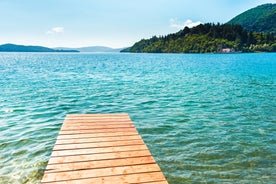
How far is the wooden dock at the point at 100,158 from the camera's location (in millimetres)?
4750

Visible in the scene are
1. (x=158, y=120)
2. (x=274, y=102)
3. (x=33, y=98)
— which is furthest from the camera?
(x=33, y=98)

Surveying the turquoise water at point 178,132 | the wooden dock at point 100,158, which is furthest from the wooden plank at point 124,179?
the turquoise water at point 178,132

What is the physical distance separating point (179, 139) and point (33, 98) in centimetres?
1414

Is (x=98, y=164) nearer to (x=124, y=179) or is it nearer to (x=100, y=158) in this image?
(x=100, y=158)

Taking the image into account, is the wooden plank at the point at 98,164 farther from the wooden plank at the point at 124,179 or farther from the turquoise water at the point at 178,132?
the turquoise water at the point at 178,132

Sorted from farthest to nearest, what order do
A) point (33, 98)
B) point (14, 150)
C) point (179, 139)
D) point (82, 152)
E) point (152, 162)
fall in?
1. point (33, 98)
2. point (179, 139)
3. point (14, 150)
4. point (82, 152)
5. point (152, 162)

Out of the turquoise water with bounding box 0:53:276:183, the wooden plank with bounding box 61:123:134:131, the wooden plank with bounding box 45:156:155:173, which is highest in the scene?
the wooden plank with bounding box 45:156:155:173

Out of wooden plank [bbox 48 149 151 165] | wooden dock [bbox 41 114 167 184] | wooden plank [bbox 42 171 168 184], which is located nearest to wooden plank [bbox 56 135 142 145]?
wooden dock [bbox 41 114 167 184]

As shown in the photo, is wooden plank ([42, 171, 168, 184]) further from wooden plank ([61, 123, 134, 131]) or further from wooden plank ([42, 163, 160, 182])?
wooden plank ([61, 123, 134, 131])

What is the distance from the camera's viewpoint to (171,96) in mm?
20078

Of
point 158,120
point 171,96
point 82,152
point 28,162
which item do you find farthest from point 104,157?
point 171,96

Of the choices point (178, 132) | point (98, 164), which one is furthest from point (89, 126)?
point (178, 132)

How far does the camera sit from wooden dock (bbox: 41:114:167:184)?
475cm

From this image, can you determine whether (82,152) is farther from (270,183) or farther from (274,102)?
(274,102)
